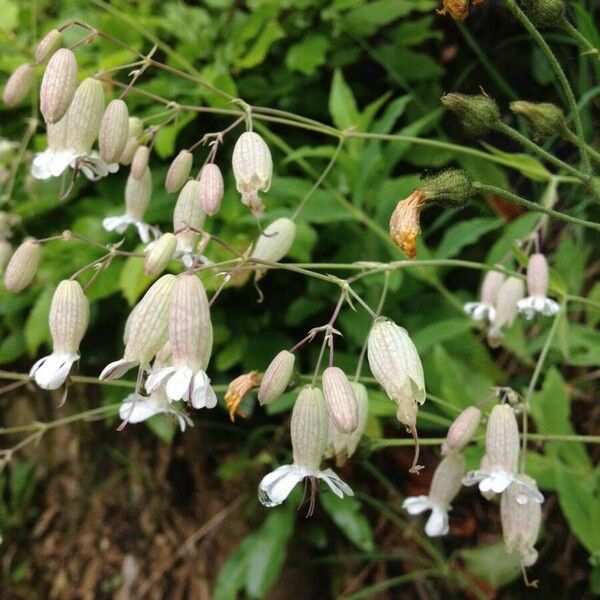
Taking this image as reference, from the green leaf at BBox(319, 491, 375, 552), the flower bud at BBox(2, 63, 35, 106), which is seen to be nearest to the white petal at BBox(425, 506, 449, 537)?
the green leaf at BBox(319, 491, 375, 552)

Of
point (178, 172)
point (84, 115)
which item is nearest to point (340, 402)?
point (178, 172)

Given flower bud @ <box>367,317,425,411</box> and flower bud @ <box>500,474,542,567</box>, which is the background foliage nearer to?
flower bud @ <box>500,474,542,567</box>

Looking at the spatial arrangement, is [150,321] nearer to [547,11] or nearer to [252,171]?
[252,171]

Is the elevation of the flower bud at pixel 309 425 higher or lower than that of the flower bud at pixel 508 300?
higher

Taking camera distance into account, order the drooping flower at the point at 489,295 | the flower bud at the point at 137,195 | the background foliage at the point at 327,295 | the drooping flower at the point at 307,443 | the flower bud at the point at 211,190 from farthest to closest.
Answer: the background foliage at the point at 327,295 → the drooping flower at the point at 489,295 → the flower bud at the point at 137,195 → the flower bud at the point at 211,190 → the drooping flower at the point at 307,443

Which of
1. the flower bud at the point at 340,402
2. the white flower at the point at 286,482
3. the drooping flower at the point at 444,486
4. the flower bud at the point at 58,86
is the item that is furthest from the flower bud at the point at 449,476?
the flower bud at the point at 58,86

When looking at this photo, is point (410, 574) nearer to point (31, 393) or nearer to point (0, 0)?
point (31, 393)

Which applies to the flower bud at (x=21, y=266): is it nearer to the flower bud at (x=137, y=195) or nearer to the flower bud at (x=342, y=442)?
the flower bud at (x=137, y=195)
